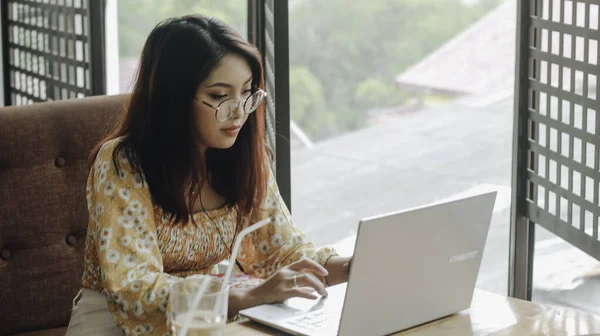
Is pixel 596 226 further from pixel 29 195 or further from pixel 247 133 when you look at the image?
pixel 29 195

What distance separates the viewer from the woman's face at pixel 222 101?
159cm

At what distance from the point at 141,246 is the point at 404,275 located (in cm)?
47

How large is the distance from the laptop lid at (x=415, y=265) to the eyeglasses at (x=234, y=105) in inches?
17.2

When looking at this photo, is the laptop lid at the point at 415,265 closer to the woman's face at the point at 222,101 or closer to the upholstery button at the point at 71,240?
the woman's face at the point at 222,101

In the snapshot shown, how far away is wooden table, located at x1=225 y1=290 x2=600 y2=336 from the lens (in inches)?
52.1

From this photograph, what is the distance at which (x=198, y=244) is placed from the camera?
166cm

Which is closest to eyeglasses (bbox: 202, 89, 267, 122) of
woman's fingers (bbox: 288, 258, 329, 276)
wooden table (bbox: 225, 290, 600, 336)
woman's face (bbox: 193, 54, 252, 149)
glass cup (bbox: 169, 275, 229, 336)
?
woman's face (bbox: 193, 54, 252, 149)

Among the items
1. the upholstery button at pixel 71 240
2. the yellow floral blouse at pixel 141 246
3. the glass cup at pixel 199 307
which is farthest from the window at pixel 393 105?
the glass cup at pixel 199 307

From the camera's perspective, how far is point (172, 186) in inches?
63.2

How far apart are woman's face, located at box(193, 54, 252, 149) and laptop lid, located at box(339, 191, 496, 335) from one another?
0.46m

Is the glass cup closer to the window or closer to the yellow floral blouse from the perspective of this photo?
the yellow floral blouse

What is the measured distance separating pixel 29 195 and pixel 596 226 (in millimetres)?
1092

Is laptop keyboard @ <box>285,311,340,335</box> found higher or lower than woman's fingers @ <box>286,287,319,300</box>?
lower

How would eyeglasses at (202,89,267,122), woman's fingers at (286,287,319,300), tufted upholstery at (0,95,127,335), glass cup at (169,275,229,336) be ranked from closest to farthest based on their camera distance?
glass cup at (169,275,229,336), woman's fingers at (286,287,319,300), eyeglasses at (202,89,267,122), tufted upholstery at (0,95,127,335)
